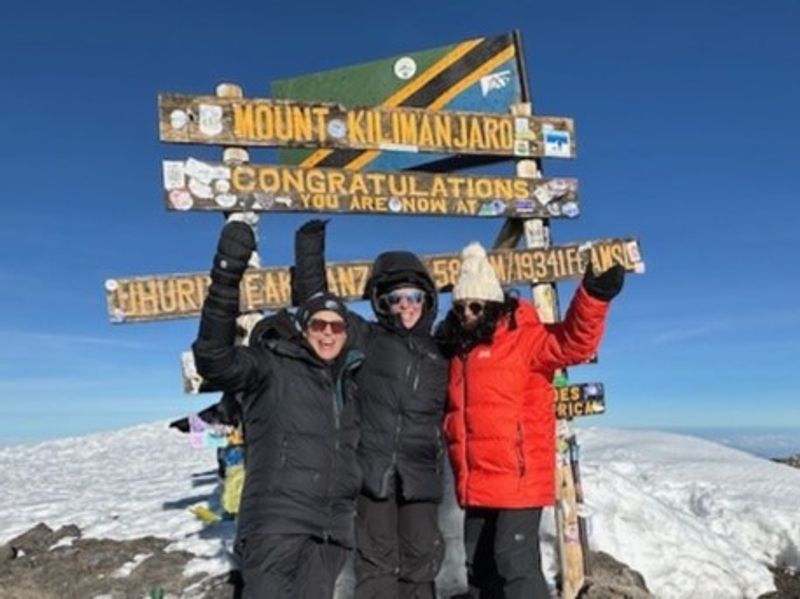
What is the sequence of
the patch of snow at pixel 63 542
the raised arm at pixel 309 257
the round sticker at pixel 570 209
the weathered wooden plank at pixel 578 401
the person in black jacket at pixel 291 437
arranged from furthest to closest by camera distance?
1. the patch of snow at pixel 63 542
2. the round sticker at pixel 570 209
3. the weathered wooden plank at pixel 578 401
4. the raised arm at pixel 309 257
5. the person in black jacket at pixel 291 437

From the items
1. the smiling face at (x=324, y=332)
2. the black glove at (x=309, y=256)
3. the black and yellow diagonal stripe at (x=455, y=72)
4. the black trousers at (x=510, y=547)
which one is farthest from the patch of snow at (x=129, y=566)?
the black and yellow diagonal stripe at (x=455, y=72)

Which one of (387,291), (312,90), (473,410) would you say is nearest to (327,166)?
(312,90)

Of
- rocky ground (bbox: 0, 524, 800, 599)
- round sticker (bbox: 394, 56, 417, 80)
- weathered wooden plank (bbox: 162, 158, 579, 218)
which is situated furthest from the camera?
round sticker (bbox: 394, 56, 417, 80)

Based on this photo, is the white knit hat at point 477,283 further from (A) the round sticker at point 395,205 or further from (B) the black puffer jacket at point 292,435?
(A) the round sticker at point 395,205

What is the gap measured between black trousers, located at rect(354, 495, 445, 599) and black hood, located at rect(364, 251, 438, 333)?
1.18 metres

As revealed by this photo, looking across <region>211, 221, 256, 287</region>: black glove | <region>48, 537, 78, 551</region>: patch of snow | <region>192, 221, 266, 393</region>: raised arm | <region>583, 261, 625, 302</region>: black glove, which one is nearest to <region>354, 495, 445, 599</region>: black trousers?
<region>192, 221, 266, 393</region>: raised arm

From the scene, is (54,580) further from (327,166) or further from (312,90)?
(312,90)

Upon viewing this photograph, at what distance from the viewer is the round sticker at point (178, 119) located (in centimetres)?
659

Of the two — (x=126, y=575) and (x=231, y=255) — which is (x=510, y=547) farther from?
(x=126, y=575)

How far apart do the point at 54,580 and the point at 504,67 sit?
22.1 ft

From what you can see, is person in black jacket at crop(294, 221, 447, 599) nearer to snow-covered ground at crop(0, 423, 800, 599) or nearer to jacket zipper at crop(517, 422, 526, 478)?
jacket zipper at crop(517, 422, 526, 478)

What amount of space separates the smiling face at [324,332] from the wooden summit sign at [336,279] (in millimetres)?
2406

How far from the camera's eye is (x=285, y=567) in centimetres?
425

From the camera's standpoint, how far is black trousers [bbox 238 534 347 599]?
4227mm
